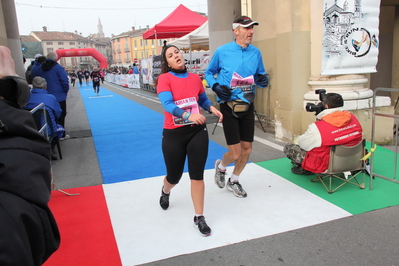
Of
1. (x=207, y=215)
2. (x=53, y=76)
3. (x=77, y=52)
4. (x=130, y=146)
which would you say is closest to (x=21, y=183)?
(x=207, y=215)

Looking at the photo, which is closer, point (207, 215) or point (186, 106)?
point (186, 106)

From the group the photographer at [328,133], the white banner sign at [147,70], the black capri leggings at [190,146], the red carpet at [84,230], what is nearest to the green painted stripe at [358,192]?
the photographer at [328,133]

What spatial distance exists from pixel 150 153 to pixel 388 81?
23.8 feet

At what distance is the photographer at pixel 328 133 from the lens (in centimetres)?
416

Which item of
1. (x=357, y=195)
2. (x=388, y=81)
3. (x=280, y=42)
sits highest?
(x=280, y=42)

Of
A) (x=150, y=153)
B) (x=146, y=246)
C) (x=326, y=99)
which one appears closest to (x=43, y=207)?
(x=146, y=246)

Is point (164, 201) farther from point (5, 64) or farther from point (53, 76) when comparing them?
point (53, 76)

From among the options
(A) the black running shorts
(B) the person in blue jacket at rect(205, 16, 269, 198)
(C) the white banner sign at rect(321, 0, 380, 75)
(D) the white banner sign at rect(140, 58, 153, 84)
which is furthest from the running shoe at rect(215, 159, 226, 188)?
(D) the white banner sign at rect(140, 58, 153, 84)

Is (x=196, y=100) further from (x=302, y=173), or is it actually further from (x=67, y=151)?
(x=67, y=151)

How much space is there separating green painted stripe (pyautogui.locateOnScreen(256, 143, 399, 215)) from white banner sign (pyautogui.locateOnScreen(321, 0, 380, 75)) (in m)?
1.91

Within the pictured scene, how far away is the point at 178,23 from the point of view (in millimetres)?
18984

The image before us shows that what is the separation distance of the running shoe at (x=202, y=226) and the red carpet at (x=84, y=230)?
81cm

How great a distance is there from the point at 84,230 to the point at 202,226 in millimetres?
1260

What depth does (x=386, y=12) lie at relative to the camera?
9.48m
